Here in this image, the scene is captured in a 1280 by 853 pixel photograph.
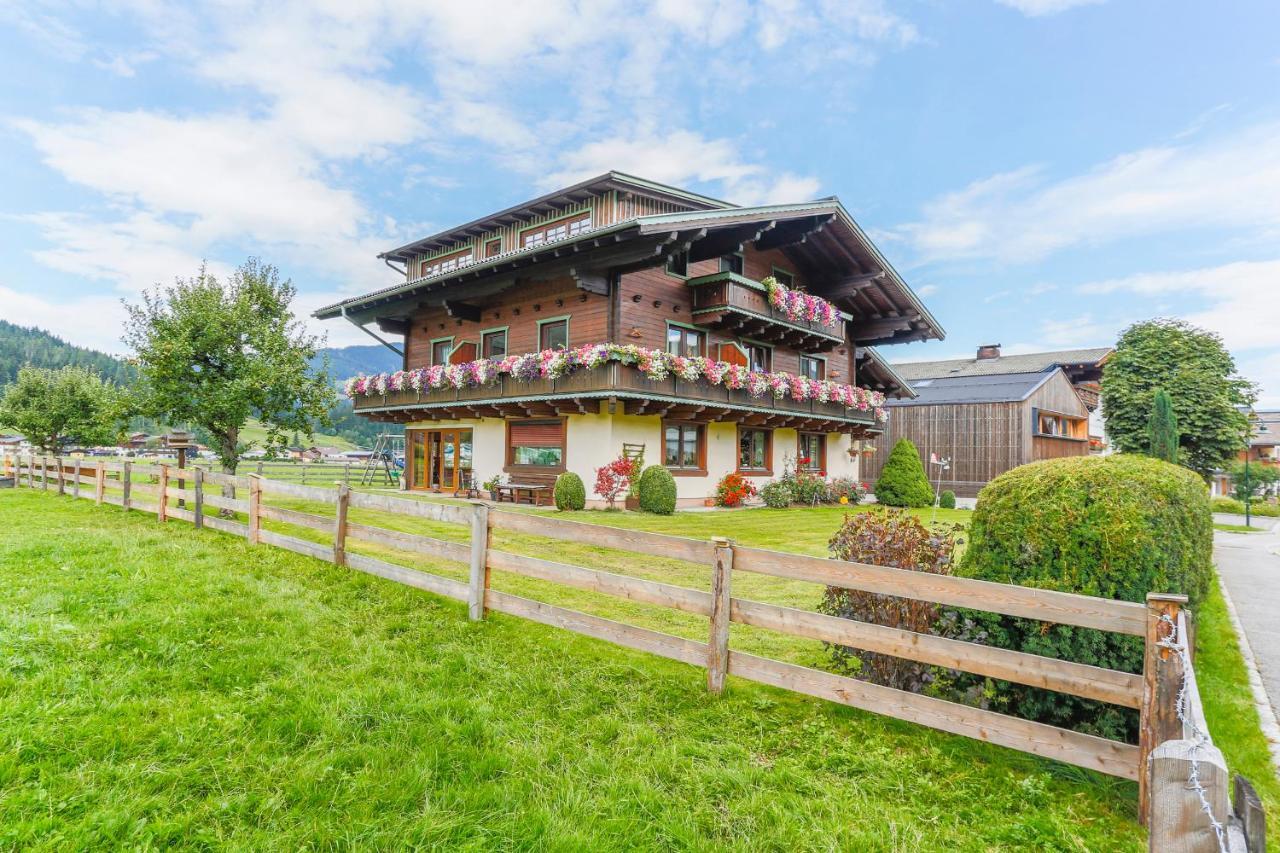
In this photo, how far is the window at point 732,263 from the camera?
66.7 feet

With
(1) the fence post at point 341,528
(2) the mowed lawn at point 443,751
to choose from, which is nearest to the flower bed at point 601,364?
(1) the fence post at point 341,528

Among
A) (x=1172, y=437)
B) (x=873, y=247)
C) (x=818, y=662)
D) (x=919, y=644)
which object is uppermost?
(x=873, y=247)

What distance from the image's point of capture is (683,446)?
63.4 ft

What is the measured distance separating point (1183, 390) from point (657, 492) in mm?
20789

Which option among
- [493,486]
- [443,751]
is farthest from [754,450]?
[443,751]

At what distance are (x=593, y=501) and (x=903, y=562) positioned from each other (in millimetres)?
13340

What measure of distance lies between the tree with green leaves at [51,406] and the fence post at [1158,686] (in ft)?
87.9

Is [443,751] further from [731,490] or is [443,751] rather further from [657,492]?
[731,490]

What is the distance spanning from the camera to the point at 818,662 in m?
5.02

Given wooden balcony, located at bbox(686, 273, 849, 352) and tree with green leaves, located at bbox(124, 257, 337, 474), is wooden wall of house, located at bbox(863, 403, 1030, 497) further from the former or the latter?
tree with green leaves, located at bbox(124, 257, 337, 474)

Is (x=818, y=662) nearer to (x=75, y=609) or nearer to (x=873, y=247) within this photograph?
(x=75, y=609)

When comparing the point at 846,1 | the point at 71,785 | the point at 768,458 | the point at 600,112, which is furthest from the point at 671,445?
the point at 600,112

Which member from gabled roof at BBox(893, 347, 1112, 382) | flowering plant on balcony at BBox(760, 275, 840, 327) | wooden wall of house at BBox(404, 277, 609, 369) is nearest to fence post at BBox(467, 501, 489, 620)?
wooden wall of house at BBox(404, 277, 609, 369)

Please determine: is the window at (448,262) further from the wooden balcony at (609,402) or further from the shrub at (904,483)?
the shrub at (904,483)
